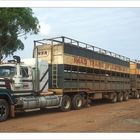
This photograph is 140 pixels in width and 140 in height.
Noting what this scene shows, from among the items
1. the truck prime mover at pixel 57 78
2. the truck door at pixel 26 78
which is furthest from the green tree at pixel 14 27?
the truck door at pixel 26 78

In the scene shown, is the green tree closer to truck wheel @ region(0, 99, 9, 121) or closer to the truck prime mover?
the truck prime mover

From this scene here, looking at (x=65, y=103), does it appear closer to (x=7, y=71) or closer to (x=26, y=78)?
(x=26, y=78)

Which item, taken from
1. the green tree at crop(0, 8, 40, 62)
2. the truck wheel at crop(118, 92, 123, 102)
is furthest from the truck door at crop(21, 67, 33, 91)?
the green tree at crop(0, 8, 40, 62)

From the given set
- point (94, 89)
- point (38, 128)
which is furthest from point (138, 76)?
point (38, 128)

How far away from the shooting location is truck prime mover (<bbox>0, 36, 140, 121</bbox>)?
15875 mm

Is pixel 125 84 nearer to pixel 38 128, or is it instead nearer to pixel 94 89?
pixel 94 89

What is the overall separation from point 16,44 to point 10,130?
81.3 ft

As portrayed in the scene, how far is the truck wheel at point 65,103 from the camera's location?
61.6ft

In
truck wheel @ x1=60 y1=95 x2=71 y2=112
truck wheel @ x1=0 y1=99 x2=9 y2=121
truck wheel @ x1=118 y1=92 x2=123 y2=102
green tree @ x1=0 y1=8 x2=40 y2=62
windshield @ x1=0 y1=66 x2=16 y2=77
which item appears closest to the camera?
truck wheel @ x1=0 y1=99 x2=9 y2=121

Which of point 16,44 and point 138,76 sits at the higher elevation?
point 16,44

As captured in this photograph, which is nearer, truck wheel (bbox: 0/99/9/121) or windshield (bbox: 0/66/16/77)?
truck wheel (bbox: 0/99/9/121)

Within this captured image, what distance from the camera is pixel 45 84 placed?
18.3 meters

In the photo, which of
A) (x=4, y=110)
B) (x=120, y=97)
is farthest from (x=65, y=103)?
(x=120, y=97)

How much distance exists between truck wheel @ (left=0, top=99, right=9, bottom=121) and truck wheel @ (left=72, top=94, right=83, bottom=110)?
570 centimetres
